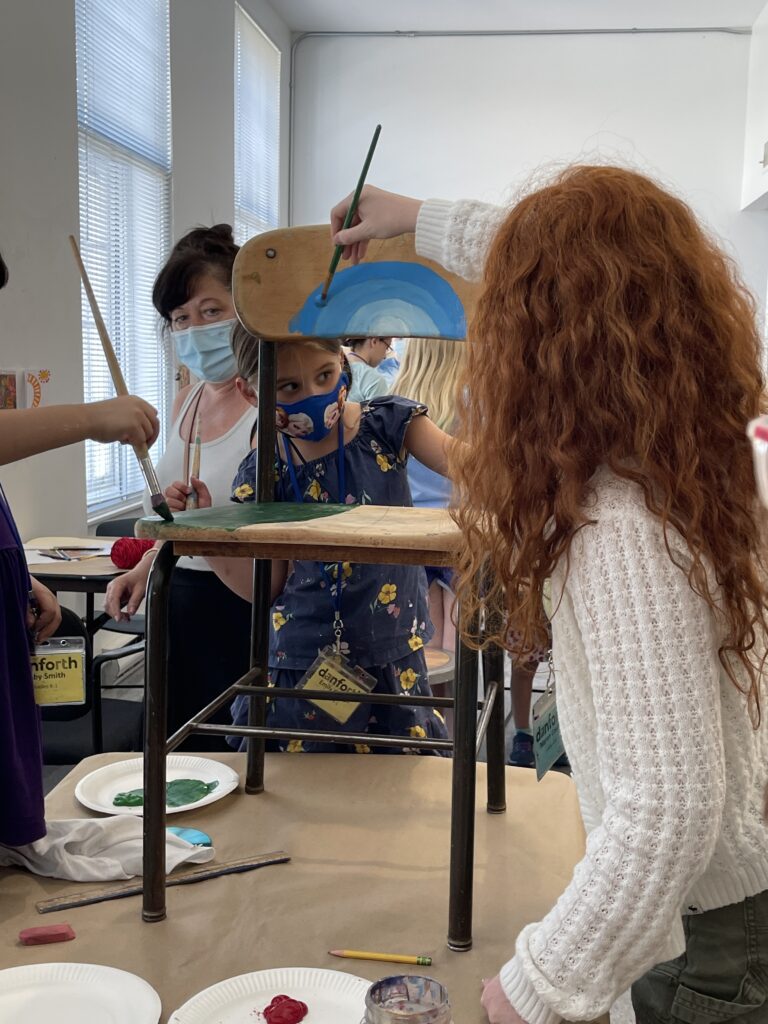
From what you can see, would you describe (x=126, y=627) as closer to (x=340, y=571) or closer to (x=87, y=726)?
(x=87, y=726)

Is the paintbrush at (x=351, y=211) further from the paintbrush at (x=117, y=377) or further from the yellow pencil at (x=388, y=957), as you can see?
the yellow pencil at (x=388, y=957)

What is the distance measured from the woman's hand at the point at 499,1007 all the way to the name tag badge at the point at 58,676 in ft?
2.09

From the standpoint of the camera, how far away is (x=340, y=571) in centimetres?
152

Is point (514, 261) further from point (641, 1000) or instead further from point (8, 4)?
point (8, 4)

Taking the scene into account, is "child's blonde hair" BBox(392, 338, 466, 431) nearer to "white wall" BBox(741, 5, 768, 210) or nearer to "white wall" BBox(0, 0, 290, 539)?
"white wall" BBox(0, 0, 290, 539)

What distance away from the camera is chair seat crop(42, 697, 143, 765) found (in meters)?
2.27

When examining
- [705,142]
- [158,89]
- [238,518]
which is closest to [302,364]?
[238,518]

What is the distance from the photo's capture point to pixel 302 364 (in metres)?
1.51

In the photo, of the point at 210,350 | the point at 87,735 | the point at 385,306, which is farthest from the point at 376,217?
the point at 87,735

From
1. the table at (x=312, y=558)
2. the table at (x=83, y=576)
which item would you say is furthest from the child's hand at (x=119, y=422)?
the table at (x=83, y=576)

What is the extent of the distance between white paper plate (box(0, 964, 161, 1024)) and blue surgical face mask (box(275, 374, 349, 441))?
2.60 feet

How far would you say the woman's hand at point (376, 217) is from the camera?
114 centimetres

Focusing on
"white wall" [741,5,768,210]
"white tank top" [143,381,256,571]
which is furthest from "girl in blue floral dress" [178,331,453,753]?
"white wall" [741,5,768,210]

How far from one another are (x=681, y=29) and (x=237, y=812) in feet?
23.3
